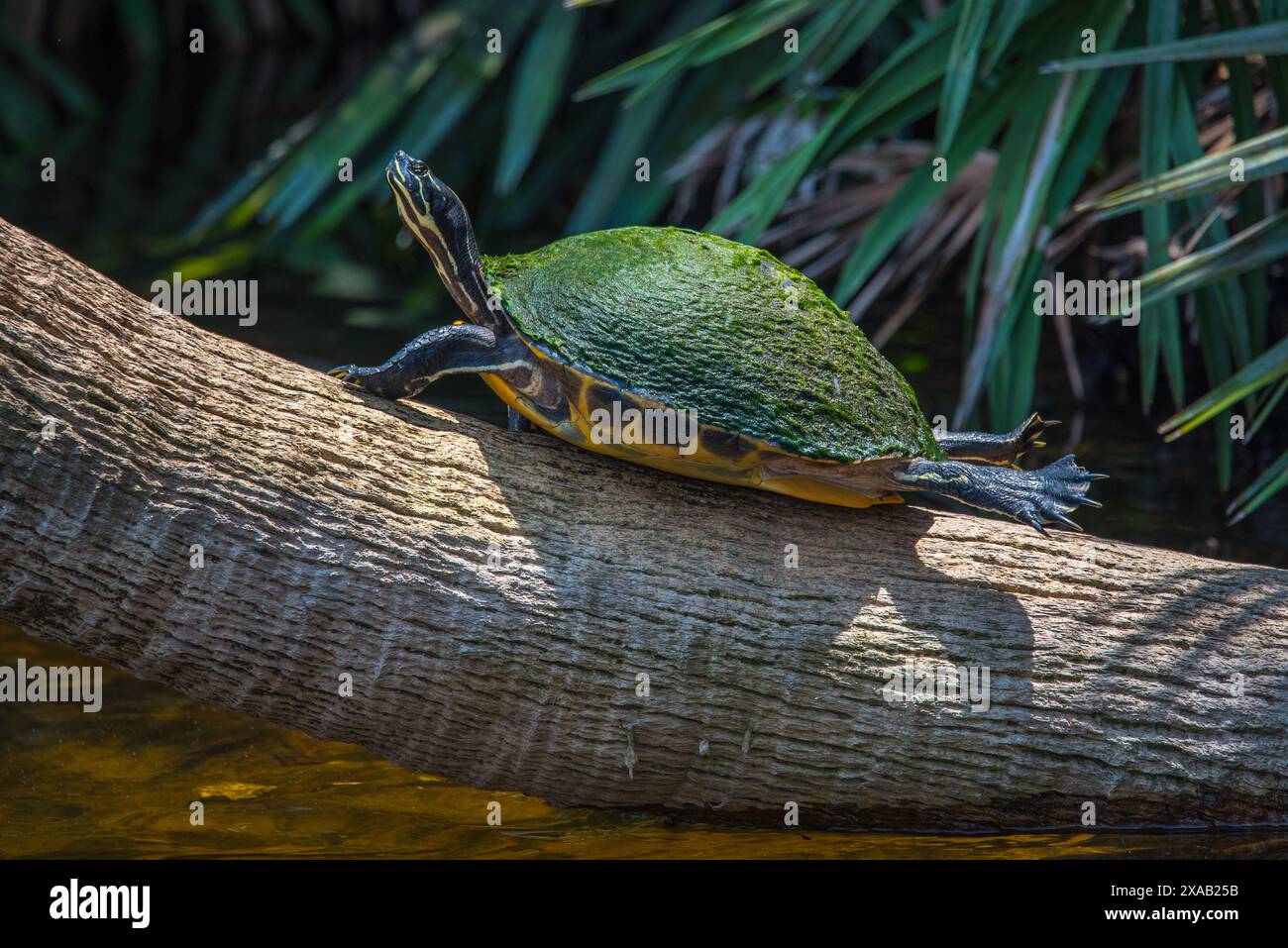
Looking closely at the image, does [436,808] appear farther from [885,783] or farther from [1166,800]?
[1166,800]

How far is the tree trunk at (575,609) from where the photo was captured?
237 cm

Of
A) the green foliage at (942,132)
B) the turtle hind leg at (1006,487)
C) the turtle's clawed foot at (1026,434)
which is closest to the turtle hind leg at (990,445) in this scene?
the turtle's clawed foot at (1026,434)

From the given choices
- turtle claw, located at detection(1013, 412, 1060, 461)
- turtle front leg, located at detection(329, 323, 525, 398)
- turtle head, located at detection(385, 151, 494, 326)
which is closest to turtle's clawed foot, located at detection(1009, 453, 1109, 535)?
turtle claw, located at detection(1013, 412, 1060, 461)

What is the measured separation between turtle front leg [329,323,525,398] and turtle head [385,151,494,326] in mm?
99

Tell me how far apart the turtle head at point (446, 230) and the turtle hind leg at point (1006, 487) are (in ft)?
3.38

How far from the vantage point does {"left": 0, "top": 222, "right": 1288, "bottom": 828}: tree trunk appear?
2371 mm

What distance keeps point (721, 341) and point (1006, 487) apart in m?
0.70

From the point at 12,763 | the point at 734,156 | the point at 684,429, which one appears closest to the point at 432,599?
the point at 684,429

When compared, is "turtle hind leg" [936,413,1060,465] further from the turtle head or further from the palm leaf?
the turtle head

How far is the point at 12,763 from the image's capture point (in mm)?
3125

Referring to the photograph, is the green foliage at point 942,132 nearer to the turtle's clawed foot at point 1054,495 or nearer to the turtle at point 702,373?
the turtle's clawed foot at point 1054,495

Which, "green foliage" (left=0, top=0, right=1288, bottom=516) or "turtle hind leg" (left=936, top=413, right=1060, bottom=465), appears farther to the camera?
→ "green foliage" (left=0, top=0, right=1288, bottom=516)

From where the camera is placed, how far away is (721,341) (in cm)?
274

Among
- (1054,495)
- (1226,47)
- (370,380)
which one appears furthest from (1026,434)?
(370,380)
